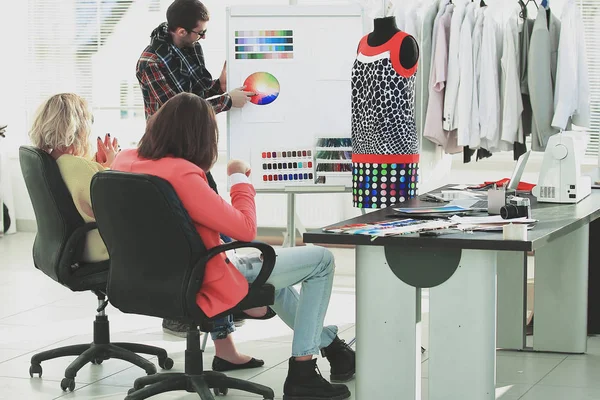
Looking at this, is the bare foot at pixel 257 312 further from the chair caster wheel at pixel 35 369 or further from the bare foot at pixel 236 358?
the chair caster wheel at pixel 35 369

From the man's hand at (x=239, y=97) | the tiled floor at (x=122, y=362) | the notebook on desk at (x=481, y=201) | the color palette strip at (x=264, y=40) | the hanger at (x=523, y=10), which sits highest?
the hanger at (x=523, y=10)

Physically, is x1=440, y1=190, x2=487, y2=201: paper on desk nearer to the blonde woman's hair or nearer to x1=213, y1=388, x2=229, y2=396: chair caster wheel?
x1=213, y1=388, x2=229, y2=396: chair caster wheel

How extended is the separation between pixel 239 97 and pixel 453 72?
138 centimetres

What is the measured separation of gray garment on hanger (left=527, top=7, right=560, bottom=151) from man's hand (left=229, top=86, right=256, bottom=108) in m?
1.59

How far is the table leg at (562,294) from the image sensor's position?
4262 mm

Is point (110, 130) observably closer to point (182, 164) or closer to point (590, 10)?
point (590, 10)

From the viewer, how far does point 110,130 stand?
7.90 meters

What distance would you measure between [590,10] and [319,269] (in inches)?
158

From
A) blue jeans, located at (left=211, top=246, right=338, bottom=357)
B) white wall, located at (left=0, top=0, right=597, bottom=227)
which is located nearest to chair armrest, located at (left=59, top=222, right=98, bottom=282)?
blue jeans, located at (left=211, top=246, right=338, bottom=357)

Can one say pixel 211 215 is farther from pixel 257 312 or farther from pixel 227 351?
pixel 227 351

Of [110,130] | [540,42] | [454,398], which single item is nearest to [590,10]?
[540,42]

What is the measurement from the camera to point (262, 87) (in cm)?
487

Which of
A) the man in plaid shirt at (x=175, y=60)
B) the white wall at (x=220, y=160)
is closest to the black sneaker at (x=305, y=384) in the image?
the man in plaid shirt at (x=175, y=60)

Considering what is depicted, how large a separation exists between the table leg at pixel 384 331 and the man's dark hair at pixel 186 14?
183cm
